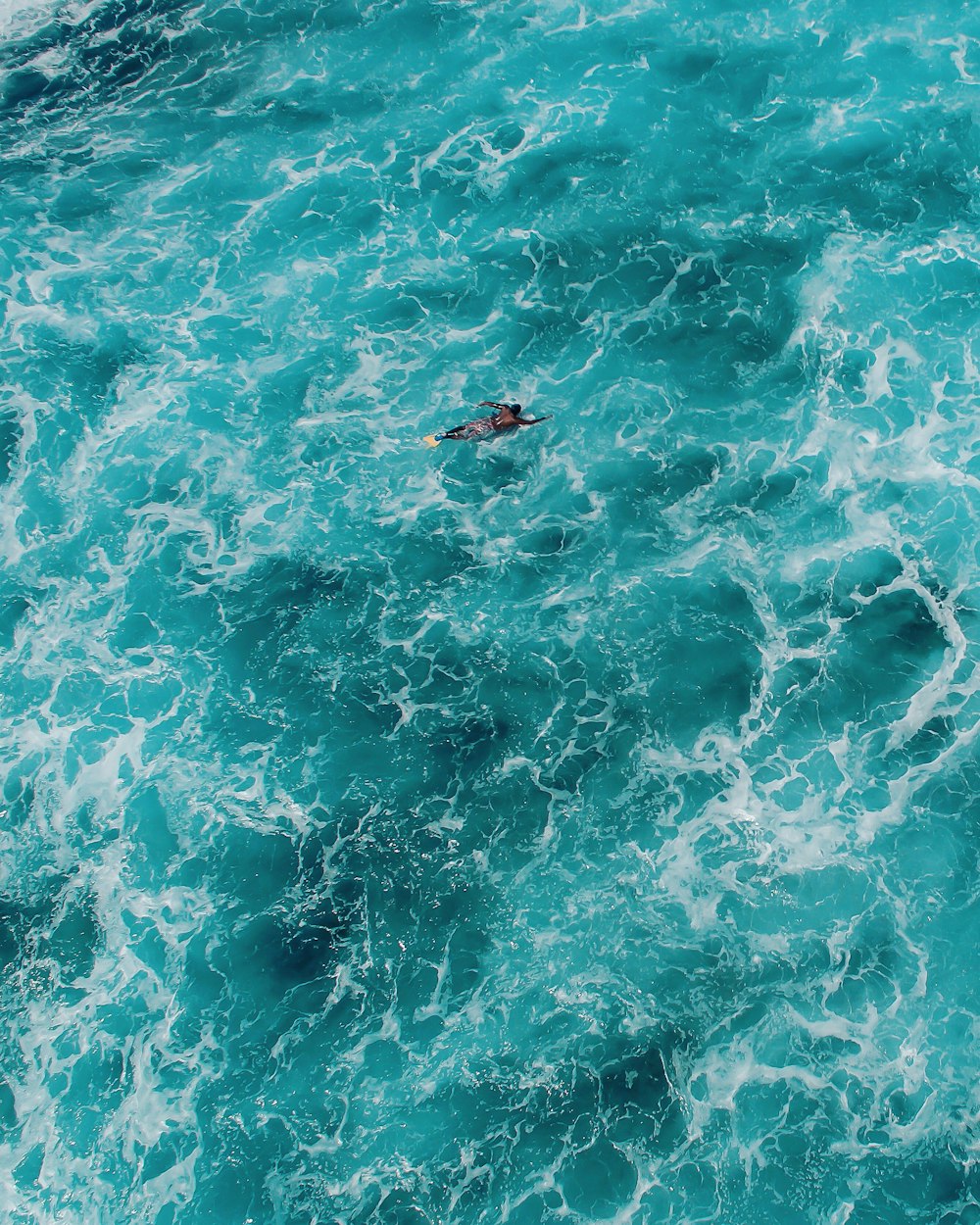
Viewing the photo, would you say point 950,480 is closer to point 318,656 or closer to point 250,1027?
point 318,656

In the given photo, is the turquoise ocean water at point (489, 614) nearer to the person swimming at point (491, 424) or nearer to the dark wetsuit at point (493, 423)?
the person swimming at point (491, 424)

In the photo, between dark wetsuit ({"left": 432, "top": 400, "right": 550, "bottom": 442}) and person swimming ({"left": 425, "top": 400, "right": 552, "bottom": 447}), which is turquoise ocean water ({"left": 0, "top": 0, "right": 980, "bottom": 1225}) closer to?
person swimming ({"left": 425, "top": 400, "right": 552, "bottom": 447})

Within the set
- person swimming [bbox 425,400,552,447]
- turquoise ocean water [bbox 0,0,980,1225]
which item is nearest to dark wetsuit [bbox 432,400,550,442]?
person swimming [bbox 425,400,552,447]

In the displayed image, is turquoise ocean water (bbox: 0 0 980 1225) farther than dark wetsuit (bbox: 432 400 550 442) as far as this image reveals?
No

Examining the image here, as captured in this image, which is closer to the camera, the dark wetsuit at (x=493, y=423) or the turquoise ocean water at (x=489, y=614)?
the turquoise ocean water at (x=489, y=614)

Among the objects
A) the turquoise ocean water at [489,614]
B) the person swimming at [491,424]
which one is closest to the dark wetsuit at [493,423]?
the person swimming at [491,424]
